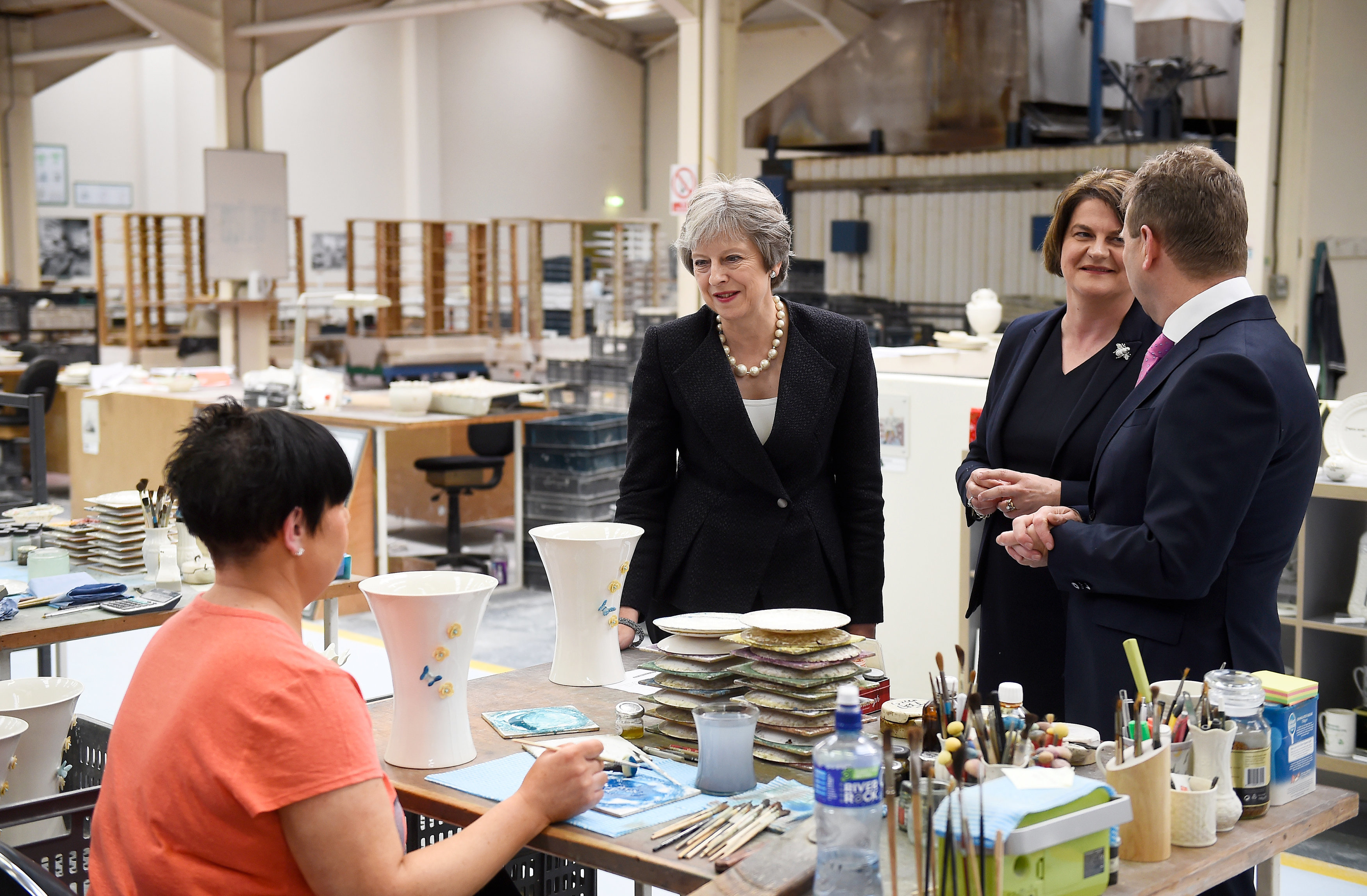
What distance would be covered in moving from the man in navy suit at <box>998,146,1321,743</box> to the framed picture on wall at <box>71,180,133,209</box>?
47.8 ft

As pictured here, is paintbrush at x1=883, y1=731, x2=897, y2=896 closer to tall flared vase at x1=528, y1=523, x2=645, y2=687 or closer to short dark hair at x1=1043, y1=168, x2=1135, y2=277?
tall flared vase at x1=528, y1=523, x2=645, y2=687

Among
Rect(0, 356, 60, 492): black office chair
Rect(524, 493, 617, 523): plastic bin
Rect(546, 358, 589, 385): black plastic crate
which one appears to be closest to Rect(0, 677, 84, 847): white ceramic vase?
Rect(524, 493, 617, 523): plastic bin

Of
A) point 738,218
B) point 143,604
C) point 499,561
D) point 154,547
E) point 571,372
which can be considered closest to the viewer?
point 738,218

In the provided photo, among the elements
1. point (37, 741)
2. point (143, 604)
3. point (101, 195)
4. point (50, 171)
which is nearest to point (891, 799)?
point (37, 741)

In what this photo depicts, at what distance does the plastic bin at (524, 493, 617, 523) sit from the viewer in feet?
23.0

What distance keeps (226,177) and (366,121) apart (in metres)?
5.75

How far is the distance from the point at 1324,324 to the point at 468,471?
473 centimetres

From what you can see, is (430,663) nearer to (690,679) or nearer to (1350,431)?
(690,679)

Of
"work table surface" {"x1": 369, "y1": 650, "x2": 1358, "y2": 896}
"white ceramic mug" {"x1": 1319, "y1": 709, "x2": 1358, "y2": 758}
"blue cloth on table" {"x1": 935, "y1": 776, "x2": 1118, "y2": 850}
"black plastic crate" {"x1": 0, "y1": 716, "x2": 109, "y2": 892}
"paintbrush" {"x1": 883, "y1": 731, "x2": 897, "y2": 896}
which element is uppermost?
"blue cloth on table" {"x1": 935, "y1": 776, "x2": 1118, "y2": 850}

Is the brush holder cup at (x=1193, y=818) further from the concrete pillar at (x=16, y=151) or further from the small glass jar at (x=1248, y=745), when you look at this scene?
the concrete pillar at (x=16, y=151)

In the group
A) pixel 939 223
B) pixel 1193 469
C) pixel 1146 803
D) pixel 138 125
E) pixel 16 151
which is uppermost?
pixel 138 125

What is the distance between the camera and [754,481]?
8.04 ft

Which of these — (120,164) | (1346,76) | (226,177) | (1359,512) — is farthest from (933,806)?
(120,164)

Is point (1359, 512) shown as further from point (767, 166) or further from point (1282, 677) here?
point (767, 166)
